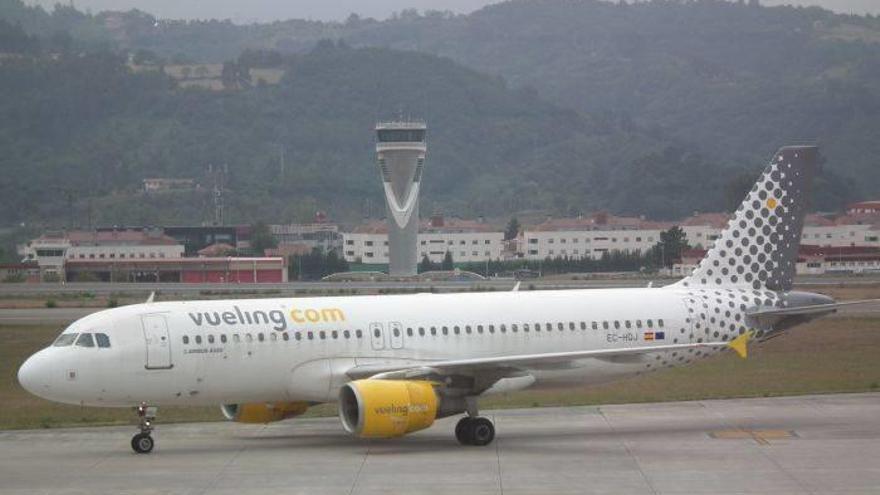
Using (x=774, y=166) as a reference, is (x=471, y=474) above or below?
below

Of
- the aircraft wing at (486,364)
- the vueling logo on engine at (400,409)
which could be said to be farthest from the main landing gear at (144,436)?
the vueling logo on engine at (400,409)

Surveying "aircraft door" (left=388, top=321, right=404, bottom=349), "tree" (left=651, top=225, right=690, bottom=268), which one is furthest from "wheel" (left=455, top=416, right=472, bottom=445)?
"tree" (left=651, top=225, right=690, bottom=268)

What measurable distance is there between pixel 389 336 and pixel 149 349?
5025mm

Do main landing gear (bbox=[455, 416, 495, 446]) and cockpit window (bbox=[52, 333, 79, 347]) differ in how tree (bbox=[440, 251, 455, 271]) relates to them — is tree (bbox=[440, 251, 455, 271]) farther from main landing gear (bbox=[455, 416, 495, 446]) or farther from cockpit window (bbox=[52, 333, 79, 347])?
cockpit window (bbox=[52, 333, 79, 347])

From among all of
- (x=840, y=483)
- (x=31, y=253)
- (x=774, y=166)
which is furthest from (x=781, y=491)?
(x=31, y=253)

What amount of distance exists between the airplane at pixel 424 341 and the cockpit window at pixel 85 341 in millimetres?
43

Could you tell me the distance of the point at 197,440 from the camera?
3422 cm

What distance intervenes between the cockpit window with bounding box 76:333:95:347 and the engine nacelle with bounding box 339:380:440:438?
4947 millimetres

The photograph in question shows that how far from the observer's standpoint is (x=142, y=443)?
105 ft

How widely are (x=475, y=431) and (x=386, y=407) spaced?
2533 mm

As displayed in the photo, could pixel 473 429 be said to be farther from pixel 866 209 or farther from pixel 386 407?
pixel 866 209

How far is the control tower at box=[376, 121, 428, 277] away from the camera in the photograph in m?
166

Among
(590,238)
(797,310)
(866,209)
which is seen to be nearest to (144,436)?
(797,310)

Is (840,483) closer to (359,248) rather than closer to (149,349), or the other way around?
(149,349)
